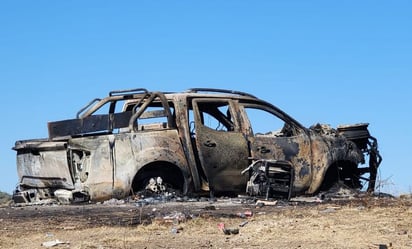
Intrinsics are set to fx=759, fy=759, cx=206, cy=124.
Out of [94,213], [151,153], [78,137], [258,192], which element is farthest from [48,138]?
[258,192]

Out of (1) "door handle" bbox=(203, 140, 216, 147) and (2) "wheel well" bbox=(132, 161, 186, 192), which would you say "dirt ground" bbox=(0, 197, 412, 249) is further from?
(1) "door handle" bbox=(203, 140, 216, 147)

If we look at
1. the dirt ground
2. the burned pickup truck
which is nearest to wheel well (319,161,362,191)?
the burned pickup truck

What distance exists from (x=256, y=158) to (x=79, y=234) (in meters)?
4.81

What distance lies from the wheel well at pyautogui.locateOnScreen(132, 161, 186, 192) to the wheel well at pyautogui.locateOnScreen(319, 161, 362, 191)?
247 centimetres

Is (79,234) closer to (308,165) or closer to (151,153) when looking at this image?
(151,153)

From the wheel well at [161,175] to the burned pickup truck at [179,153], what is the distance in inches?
0.6

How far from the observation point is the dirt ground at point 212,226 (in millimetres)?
6766

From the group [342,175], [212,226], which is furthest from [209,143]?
[212,226]

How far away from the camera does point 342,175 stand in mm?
12844

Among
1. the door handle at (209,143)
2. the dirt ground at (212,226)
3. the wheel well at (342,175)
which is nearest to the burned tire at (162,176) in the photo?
the door handle at (209,143)

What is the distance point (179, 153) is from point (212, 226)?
11.8 feet

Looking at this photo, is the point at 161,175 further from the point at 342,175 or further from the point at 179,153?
the point at 342,175

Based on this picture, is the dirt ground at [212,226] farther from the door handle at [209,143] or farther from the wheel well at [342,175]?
the wheel well at [342,175]

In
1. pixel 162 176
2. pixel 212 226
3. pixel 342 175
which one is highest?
pixel 162 176
